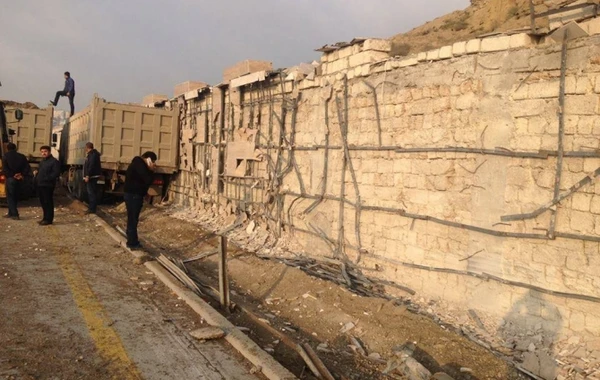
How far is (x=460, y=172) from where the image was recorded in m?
6.23

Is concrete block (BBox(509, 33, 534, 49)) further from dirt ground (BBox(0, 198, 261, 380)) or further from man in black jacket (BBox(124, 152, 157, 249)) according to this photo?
man in black jacket (BBox(124, 152, 157, 249))

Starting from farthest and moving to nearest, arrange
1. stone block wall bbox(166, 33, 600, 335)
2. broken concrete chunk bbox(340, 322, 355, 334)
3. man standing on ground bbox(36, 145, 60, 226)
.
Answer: man standing on ground bbox(36, 145, 60, 226), broken concrete chunk bbox(340, 322, 355, 334), stone block wall bbox(166, 33, 600, 335)

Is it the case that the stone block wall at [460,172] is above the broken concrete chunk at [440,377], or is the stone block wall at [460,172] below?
above

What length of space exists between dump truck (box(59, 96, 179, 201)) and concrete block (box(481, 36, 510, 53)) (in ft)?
35.8

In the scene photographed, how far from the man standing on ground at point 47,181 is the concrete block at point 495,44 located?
8907 mm

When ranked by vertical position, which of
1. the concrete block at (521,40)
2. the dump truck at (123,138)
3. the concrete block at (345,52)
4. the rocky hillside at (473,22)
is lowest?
the dump truck at (123,138)

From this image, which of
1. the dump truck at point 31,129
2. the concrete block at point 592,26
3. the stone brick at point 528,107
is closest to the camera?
the concrete block at point 592,26

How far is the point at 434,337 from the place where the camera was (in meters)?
5.41

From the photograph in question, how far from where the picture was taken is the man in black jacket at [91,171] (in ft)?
42.2

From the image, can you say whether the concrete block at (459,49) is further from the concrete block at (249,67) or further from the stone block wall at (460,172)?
the concrete block at (249,67)

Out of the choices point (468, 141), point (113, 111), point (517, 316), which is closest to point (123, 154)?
point (113, 111)

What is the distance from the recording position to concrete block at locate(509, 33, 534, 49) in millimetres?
5590

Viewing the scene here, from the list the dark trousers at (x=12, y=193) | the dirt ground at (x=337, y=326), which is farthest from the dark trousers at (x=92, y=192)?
the dirt ground at (x=337, y=326)

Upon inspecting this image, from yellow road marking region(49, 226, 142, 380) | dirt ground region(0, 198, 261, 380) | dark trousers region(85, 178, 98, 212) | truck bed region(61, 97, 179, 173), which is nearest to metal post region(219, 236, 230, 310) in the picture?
dirt ground region(0, 198, 261, 380)
